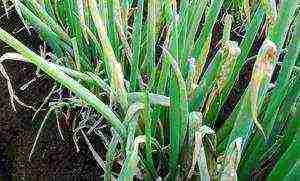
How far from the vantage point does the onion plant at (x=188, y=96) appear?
0.55 metres

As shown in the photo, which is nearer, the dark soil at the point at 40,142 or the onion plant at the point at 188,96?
the onion plant at the point at 188,96

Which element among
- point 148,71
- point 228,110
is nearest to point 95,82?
point 148,71

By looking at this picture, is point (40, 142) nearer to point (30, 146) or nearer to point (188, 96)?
point (30, 146)

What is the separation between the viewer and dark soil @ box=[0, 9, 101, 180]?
0.80 m

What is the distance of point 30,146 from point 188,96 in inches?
11.3

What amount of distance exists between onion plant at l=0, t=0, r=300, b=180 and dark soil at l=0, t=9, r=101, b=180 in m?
0.04

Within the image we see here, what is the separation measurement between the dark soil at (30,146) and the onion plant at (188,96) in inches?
1.4

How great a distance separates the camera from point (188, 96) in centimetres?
66

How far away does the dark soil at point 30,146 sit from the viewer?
798 mm

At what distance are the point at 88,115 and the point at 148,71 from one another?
113mm

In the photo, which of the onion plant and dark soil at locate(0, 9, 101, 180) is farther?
dark soil at locate(0, 9, 101, 180)

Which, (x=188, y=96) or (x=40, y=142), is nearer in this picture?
(x=188, y=96)

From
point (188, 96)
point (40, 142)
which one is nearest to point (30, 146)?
point (40, 142)

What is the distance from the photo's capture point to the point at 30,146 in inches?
32.7
